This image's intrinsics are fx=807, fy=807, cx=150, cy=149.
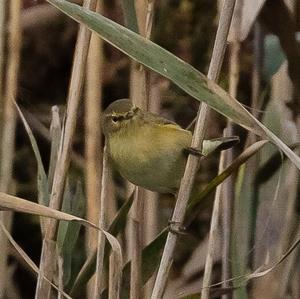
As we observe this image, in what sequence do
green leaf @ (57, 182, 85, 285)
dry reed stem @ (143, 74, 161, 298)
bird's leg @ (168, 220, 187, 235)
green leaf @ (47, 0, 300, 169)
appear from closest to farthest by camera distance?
green leaf @ (47, 0, 300, 169) < bird's leg @ (168, 220, 187, 235) < green leaf @ (57, 182, 85, 285) < dry reed stem @ (143, 74, 161, 298)

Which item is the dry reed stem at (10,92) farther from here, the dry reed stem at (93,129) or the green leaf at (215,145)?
the green leaf at (215,145)

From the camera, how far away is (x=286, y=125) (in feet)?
3.88

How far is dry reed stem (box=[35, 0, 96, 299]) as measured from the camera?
0.99m

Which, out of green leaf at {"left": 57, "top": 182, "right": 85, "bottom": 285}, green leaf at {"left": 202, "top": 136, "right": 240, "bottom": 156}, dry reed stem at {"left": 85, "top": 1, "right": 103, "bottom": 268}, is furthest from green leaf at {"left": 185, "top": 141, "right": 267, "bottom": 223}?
dry reed stem at {"left": 85, "top": 1, "right": 103, "bottom": 268}

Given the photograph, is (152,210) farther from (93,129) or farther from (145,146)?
(145,146)

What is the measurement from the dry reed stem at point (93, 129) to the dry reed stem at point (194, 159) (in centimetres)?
36

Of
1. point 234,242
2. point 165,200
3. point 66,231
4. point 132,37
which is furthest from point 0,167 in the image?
point 165,200

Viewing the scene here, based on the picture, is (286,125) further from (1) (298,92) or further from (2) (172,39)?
(2) (172,39)

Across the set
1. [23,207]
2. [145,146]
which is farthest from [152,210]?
[23,207]

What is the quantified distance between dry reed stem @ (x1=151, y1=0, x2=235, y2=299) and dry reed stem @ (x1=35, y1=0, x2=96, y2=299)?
0.15 meters

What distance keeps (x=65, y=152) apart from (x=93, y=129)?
1.07 ft

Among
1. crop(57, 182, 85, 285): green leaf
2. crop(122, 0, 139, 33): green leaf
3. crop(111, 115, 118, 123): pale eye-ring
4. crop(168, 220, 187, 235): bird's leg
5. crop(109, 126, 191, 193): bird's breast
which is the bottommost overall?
crop(168, 220, 187, 235): bird's leg

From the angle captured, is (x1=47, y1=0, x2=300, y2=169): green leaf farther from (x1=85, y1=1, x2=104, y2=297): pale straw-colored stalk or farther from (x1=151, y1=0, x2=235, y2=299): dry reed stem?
(x1=85, y1=1, x2=104, y2=297): pale straw-colored stalk

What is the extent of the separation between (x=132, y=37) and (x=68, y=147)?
0.76 feet
